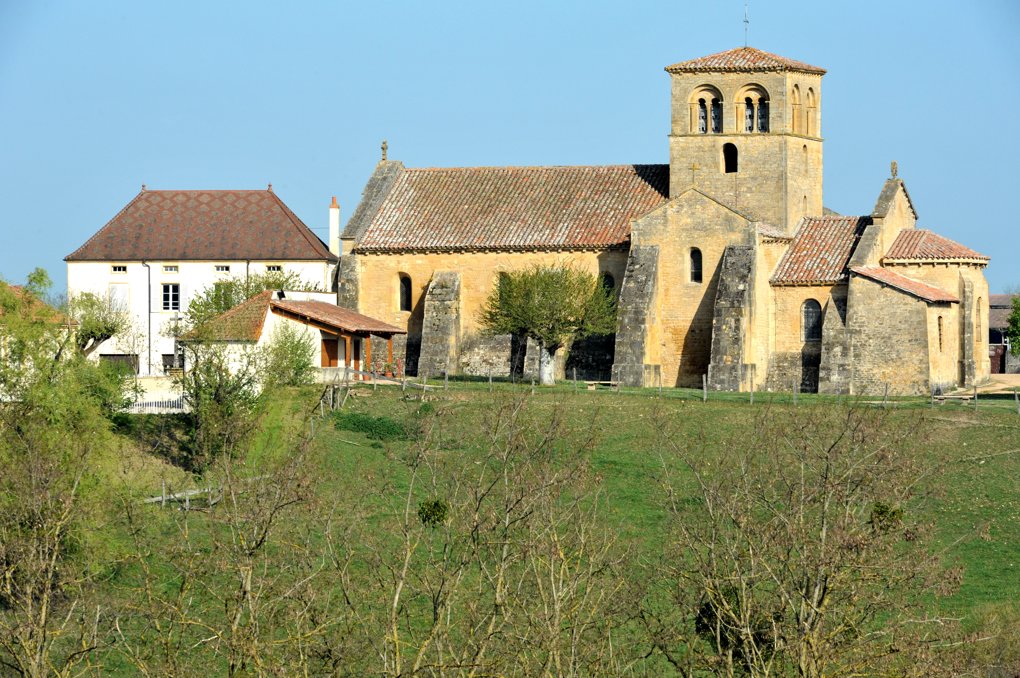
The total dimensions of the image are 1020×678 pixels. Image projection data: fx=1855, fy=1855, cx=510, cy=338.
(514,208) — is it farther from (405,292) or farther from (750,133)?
(750,133)

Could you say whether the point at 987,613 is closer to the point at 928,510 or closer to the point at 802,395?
the point at 928,510

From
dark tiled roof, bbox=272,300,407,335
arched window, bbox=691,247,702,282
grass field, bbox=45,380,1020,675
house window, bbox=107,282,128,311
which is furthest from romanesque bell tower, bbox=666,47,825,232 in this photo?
house window, bbox=107,282,128,311

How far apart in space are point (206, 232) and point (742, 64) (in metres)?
20.5

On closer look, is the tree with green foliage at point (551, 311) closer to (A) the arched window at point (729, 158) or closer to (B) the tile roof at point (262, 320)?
(B) the tile roof at point (262, 320)

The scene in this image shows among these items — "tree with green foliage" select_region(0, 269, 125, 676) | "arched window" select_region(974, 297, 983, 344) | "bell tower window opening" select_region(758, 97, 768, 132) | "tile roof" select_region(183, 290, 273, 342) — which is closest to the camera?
"tree with green foliage" select_region(0, 269, 125, 676)

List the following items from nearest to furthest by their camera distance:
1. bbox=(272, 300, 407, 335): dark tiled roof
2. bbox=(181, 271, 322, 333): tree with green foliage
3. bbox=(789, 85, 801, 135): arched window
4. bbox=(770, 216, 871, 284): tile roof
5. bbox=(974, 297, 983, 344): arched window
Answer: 1. bbox=(272, 300, 407, 335): dark tiled roof
2. bbox=(770, 216, 871, 284): tile roof
3. bbox=(974, 297, 983, 344): arched window
4. bbox=(789, 85, 801, 135): arched window
5. bbox=(181, 271, 322, 333): tree with green foliage

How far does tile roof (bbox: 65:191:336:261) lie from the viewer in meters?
66.6

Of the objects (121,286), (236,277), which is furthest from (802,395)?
(121,286)

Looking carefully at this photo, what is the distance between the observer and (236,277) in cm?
6569

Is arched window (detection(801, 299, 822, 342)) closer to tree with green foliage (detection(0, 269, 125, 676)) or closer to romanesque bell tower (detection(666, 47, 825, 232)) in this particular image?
romanesque bell tower (detection(666, 47, 825, 232))

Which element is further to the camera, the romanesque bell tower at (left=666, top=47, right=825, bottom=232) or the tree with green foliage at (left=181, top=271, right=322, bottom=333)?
the tree with green foliage at (left=181, top=271, right=322, bottom=333)

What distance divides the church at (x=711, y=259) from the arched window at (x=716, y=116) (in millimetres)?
94

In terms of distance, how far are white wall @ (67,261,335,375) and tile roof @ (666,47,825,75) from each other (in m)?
14.6

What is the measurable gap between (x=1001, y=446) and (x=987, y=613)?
1256cm
